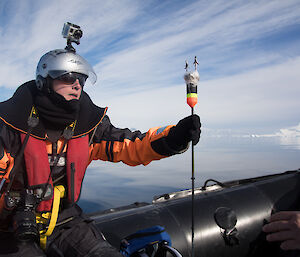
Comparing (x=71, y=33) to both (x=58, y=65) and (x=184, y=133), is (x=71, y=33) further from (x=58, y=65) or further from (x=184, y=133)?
(x=184, y=133)

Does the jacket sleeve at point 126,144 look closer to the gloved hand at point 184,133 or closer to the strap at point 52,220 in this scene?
the gloved hand at point 184,133

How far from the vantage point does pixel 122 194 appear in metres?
12.5

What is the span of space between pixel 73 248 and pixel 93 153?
803 millimetres

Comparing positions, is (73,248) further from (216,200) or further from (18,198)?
(216,200)

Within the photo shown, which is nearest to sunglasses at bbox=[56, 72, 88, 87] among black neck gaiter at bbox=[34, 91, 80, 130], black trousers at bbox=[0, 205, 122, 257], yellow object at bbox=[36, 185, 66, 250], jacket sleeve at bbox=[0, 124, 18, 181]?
black neck gaiter at bbox=[34, 91, 80, 130]

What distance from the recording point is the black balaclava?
175cm

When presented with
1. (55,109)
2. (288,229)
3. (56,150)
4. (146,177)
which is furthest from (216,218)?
(146,177)

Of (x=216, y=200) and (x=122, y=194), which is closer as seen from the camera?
(x=216, y=200)

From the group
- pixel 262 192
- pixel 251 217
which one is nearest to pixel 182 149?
pixel 251 217

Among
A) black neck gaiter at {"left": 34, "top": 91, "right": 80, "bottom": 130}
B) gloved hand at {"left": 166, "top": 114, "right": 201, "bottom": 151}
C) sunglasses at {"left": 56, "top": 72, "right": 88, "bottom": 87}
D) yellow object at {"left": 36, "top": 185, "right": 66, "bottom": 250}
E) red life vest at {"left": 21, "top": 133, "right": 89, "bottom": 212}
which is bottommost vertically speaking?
yellow object at {"left": 36, "top": 185, "right": 66, "bottom": 250}

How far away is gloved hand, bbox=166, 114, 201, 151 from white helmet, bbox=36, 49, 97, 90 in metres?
0.87

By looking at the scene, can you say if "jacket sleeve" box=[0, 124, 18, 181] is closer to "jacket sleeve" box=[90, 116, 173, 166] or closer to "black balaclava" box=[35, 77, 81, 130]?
"black balaclava" box=[35, 77, 81, 130]

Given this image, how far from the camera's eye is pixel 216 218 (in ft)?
8.19

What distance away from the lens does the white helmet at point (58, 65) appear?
1806mm
